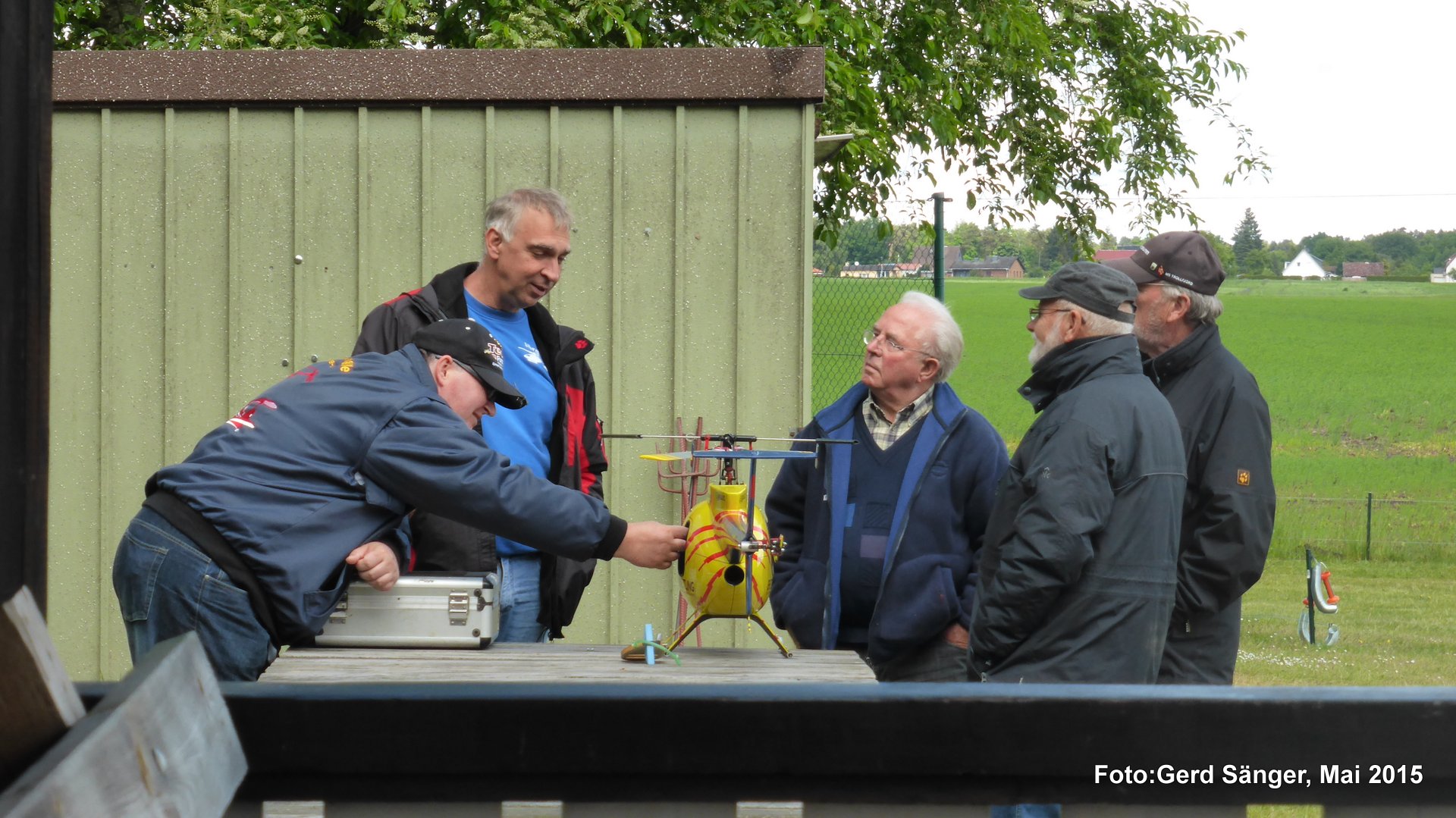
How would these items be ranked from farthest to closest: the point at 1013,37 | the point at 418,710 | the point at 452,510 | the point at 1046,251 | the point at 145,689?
1. the point at 1046,251
2. the point at 1013,37
3. the point at 452,510
4. the point at 418,710
5. the point at 145,689

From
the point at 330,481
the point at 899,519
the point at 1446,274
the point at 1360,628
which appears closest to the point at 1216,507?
the point at 899,519

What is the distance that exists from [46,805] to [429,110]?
430 cm

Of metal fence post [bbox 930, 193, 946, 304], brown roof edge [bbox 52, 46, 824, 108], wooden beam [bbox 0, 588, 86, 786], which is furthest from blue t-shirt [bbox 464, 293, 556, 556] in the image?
metal fence post [bbox 930, 193, 946, 304]

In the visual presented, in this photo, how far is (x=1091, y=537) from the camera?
10.4ft

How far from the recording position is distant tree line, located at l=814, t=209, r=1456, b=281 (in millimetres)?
10438

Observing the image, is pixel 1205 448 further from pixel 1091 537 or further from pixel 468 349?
pixel 468 349

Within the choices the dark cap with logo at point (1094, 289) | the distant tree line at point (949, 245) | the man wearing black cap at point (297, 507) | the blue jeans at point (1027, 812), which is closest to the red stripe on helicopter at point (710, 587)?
the man wearing black cap at point (297, 507)

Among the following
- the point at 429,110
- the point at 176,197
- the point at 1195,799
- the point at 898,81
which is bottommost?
the point at 1195,799

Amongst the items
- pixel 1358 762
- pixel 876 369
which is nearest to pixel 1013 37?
pixel 876 369

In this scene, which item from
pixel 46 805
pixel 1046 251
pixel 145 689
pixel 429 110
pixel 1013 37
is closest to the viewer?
pixel 46 805

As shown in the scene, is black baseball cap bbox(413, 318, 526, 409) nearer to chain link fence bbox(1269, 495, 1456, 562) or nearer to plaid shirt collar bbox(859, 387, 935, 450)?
plaid shirt collar bbox(859, 387, 935, 450)

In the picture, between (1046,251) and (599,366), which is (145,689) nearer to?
(599,366)

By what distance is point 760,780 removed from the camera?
4.50 feet

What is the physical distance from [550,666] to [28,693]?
196 centimetres
